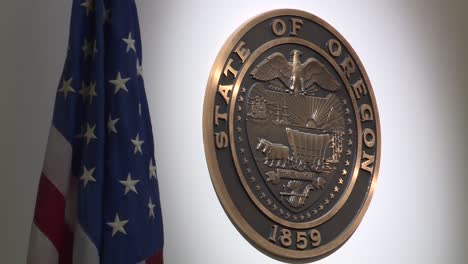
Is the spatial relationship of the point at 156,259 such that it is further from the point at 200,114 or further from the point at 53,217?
the point at 200,114

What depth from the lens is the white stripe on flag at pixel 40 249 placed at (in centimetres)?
201

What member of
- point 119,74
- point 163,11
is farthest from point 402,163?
point 119,74

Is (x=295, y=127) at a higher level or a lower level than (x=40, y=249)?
higher

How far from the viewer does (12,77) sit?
227 centimetres

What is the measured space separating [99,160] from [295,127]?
1021 millimetres

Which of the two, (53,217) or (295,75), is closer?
(53,217)

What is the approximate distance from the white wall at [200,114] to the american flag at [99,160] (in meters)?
0.23

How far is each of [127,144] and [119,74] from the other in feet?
0.72

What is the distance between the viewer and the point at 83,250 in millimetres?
2021

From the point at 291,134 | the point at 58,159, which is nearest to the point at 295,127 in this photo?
the point at 291,134

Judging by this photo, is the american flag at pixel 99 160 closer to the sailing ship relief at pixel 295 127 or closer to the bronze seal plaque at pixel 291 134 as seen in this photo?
the bronze seal plaque at pixel 291 134

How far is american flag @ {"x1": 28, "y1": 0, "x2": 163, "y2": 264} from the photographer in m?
2.04

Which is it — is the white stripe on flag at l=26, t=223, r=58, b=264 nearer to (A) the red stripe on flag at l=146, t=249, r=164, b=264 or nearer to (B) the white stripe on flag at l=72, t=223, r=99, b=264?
(B) the white stripe on flag at l=72, t=223, r=99, b=264

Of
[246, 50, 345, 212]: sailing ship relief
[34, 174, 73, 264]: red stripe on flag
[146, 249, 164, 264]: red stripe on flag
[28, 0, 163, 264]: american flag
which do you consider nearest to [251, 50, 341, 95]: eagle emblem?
[246, 50, 345, 212]: sailing ship relief
